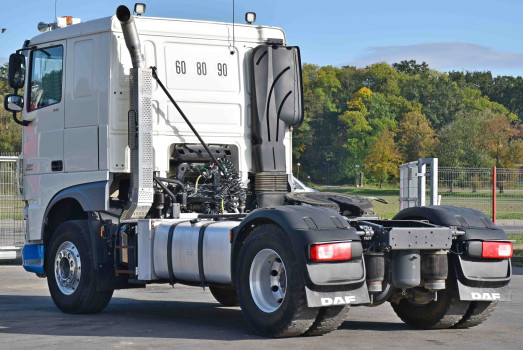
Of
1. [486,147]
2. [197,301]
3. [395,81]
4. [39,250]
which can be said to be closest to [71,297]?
[39,250]

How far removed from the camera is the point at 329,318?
29.3 feet

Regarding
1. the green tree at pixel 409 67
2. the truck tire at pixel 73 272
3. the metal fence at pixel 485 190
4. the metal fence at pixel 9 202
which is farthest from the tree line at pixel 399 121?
the truck tire at pixel 73 272

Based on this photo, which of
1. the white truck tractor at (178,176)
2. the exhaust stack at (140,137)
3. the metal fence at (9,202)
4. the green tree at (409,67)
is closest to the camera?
the white truck tractor at (178,176)

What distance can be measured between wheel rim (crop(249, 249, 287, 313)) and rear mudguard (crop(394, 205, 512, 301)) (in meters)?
1.70

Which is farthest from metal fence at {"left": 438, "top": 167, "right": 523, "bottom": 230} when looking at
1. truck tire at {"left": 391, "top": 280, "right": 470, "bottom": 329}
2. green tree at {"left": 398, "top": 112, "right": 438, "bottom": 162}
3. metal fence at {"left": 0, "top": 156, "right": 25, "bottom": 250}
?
green tree at {"left": 398, "top": 112, "right": 438, "bottom": 162}

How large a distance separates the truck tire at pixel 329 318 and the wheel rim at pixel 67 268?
378 cm

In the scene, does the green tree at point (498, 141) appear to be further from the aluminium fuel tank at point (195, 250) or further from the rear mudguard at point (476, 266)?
the rear mudguard at point (476, 266)

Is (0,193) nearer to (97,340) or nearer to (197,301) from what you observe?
(197,301)

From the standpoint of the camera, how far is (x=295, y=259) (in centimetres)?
877

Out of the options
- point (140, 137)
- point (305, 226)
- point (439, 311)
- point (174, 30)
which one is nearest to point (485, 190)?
point (174, 30)

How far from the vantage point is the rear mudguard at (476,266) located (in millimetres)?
9453

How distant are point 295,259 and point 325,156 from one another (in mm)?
118855

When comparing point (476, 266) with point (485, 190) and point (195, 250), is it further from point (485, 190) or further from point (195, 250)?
point (485, 190)

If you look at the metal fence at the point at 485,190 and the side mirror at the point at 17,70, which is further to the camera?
the metal fence at the point at 485,190
